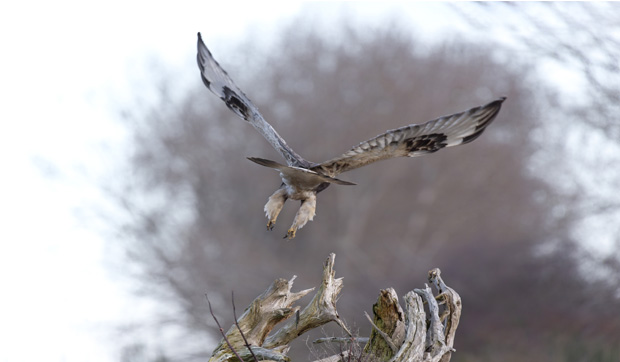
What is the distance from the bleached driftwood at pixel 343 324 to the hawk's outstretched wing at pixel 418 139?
1.41 feet

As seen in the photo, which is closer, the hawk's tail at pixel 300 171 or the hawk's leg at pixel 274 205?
the hawk's tail at pixel 300 171

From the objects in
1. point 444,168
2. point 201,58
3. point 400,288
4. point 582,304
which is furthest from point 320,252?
point 201,58

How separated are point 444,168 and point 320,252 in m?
1.76

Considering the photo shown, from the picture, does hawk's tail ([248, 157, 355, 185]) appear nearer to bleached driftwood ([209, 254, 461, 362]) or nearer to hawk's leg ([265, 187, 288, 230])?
hawk's leg ([265, 187, 288, 230])

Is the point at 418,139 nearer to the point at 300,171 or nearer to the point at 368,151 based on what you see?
the point at 368,151

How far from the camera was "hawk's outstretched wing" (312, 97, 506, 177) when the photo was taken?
219 cm

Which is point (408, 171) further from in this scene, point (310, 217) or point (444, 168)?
point (310, 217)

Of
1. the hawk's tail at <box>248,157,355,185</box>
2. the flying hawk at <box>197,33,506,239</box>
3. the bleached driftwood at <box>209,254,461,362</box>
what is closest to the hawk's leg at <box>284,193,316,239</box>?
the flying hawk at <box>197,33,506,239</box>

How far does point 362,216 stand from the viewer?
7398 millimetres

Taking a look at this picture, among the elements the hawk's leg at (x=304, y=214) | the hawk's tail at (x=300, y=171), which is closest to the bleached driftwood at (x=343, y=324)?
the hawk's leg at (x=304, y=214)

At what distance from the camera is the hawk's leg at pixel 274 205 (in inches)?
95.8

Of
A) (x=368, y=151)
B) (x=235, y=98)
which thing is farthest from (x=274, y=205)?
(x=235, y=98)

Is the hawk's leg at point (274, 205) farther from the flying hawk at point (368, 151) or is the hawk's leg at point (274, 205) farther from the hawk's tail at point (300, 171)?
the hawk's tail at point (300, 171)

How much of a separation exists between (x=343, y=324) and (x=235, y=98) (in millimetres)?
1045
